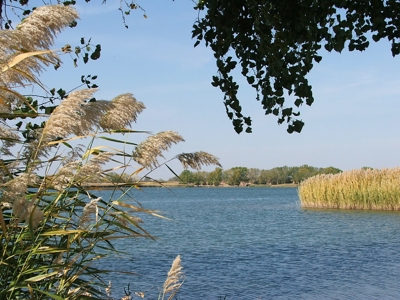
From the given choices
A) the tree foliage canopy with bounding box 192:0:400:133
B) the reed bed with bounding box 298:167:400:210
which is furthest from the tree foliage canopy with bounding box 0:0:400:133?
the reed bed with bounding box 298:167:400:210

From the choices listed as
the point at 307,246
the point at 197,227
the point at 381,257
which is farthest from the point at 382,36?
the point at 197,227

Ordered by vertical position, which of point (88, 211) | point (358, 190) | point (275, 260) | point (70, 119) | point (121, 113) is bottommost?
point (275, 260)

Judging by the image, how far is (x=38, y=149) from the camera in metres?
2.62

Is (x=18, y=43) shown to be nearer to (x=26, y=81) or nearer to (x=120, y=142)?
(x=26, y=81)

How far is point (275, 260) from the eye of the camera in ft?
39.4

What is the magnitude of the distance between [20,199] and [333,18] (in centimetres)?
309

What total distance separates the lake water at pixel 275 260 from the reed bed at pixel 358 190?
260 cm

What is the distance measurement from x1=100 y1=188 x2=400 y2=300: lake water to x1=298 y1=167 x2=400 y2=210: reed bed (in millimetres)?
2604

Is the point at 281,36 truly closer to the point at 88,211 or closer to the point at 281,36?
the point at 281,36

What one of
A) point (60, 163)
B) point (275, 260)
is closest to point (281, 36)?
point (60, 163)

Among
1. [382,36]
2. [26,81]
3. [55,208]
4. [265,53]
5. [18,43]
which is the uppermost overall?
[382,36]

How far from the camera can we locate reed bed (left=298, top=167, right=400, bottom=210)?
75.3 feet

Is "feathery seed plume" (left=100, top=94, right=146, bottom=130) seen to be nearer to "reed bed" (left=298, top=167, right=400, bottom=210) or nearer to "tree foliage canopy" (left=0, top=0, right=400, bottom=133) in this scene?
"tree foliage canopy" (left=0, top=0, right=400, bottom=133)

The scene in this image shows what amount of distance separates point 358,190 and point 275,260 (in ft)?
42.3
